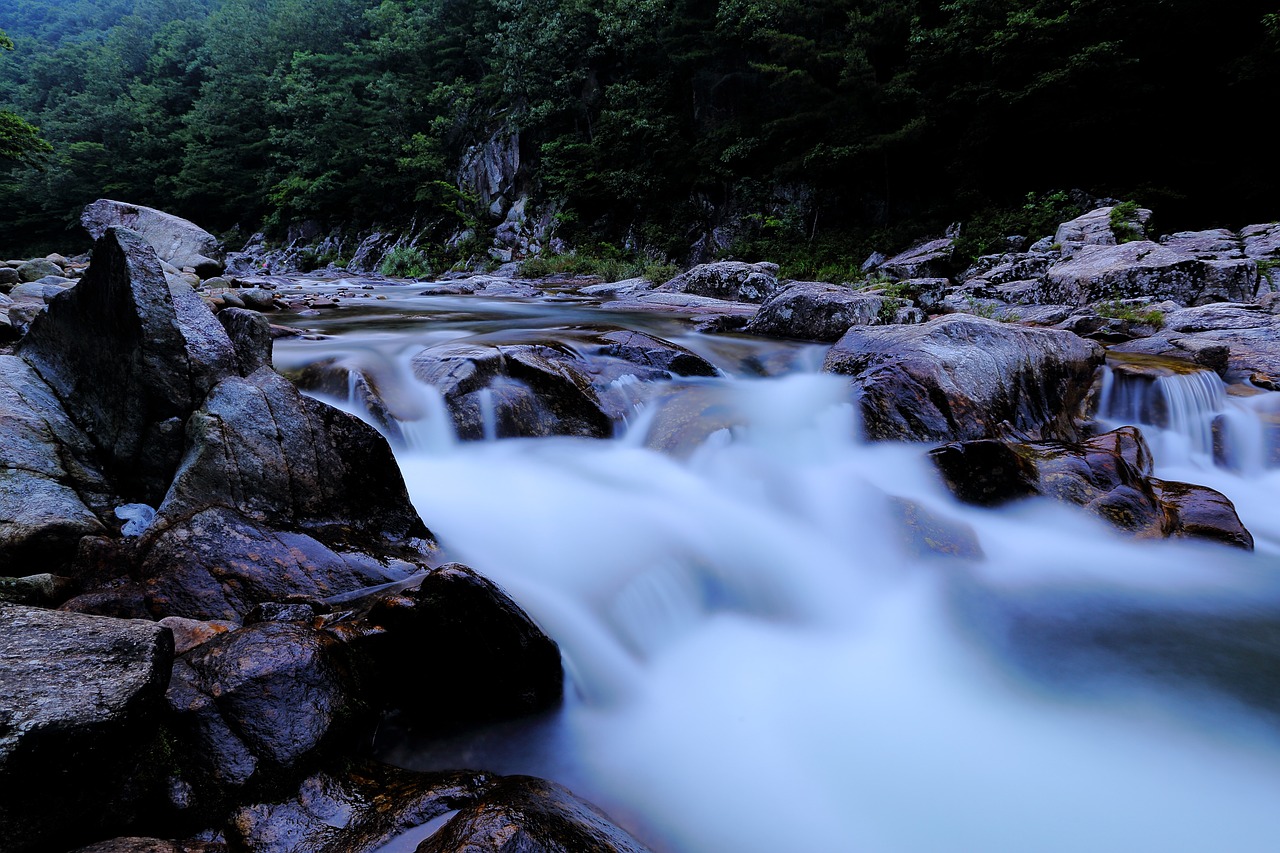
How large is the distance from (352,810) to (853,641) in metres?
2.68

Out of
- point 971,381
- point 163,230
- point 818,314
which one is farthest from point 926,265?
point 163,230

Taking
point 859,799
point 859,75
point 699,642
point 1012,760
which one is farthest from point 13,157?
point 859,75

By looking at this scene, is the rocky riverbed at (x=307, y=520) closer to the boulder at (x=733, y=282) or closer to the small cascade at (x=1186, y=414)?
the small cascade at (x=1186, y=414)

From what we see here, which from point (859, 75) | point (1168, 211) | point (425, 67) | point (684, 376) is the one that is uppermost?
point (425, 67)

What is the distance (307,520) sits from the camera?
323 cm

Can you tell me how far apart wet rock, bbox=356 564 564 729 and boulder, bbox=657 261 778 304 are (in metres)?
11.8

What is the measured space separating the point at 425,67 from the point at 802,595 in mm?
38271

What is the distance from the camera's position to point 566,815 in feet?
5.67

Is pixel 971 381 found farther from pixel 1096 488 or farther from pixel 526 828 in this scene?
pixel 526 828

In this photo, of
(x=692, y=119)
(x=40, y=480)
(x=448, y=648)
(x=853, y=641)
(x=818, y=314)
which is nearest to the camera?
(x=448, y=648)

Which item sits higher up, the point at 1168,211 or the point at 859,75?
the point at 859,75

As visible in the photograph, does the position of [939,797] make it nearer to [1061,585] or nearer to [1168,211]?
[1061,585]

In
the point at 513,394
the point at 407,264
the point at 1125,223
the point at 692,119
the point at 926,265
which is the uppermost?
the point at 692,119

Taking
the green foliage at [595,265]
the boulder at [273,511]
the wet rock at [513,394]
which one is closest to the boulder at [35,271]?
the wet rock at [513,394]
